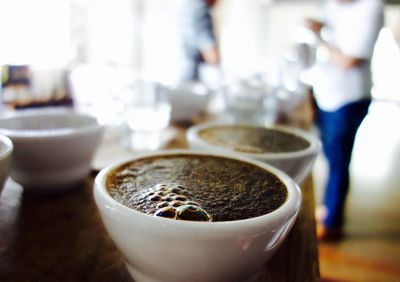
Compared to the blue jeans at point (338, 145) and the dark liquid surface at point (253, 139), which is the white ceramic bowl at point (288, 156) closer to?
the dark liquid surface at point (253, 139)

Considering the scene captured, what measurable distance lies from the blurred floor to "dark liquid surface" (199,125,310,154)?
1024mm

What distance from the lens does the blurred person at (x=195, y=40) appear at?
76.9 inches

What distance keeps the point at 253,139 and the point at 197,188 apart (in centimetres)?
29

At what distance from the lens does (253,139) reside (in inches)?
29.3

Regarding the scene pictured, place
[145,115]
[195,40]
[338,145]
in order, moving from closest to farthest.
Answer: [145,115], [338,145], [195,40]

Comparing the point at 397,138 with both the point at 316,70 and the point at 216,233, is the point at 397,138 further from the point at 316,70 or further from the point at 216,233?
the point at 216,233

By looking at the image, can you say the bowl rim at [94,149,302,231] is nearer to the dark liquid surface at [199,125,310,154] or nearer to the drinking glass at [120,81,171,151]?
the dark liquid surface at [199,125,310,154]

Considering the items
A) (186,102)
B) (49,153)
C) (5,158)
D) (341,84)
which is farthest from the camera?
(341,84)

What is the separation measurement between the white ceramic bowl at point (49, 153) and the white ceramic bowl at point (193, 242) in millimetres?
213

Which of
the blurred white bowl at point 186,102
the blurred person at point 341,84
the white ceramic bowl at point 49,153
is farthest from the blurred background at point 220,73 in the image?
the white ceramic bowl at point 49,153

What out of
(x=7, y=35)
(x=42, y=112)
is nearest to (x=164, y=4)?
(x=7, y=35)

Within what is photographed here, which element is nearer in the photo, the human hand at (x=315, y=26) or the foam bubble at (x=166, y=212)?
the foam bubble at (x=166, y=212)

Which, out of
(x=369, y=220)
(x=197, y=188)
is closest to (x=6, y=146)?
(x=197, y=188)

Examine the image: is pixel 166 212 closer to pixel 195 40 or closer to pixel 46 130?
pixel 46 130
